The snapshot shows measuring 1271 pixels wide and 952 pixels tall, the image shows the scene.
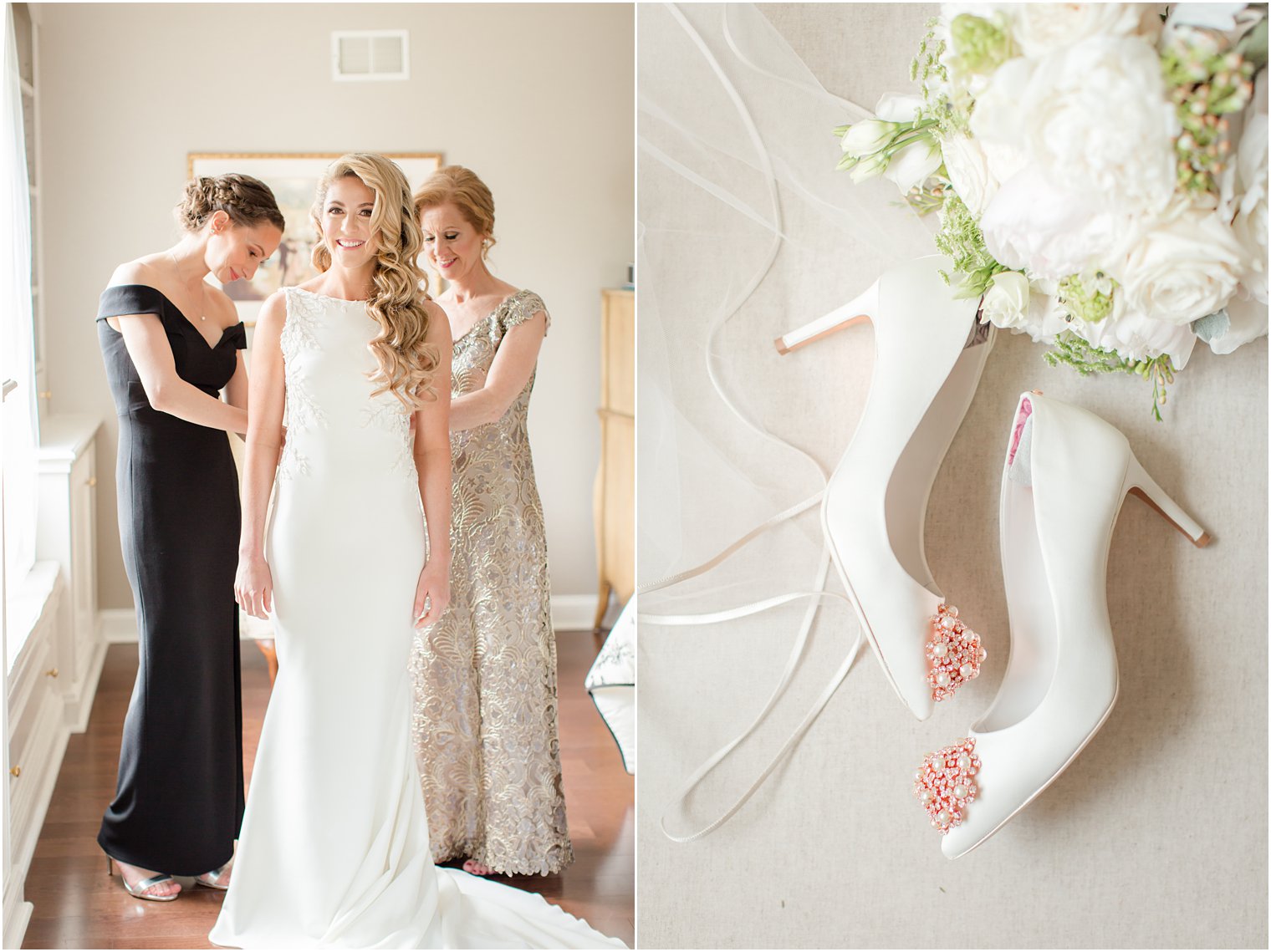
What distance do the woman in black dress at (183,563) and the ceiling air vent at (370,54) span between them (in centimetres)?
191

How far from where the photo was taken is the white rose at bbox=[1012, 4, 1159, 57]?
905mm

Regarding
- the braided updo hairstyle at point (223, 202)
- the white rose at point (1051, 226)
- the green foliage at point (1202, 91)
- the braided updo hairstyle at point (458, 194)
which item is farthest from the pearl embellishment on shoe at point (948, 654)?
the braided updo hairstyle at point (223, 202)

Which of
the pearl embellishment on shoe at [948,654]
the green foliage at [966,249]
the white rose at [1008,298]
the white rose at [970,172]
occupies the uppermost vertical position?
the white rose at [970,172]

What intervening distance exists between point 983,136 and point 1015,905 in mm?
880

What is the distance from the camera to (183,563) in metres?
2.05

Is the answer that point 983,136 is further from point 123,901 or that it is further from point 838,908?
point 123,901

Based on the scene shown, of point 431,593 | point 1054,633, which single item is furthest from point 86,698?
point 1054,633

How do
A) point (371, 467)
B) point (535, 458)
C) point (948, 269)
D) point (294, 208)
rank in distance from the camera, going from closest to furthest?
point (948, 269) < point (371, 467) < point (294, 208) < point (535, 458)

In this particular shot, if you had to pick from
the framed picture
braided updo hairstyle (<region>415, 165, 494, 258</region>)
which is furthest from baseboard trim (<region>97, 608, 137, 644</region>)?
braided updo hairstyle (<region>415, 165, 494, 258</region>)

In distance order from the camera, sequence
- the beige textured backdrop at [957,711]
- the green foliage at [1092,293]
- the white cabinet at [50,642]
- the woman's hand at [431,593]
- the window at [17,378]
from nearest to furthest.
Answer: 1. the green foliage at [1092,293]
2. the beige textured backdrop at [957,711]
3. the woman's hand at [431,593]
4. the white cabinet at [50,642]
5. the window at [17,378]

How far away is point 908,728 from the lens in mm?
1257

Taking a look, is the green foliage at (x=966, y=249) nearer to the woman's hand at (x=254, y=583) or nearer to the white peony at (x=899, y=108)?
the white peony at (x=899, y=108)

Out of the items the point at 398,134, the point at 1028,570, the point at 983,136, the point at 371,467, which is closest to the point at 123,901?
the point at 371,467

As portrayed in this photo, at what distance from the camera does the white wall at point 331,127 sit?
12.2 ft
